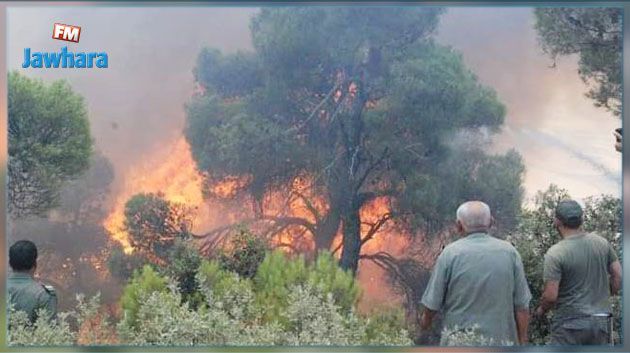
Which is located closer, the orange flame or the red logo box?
the red logo box

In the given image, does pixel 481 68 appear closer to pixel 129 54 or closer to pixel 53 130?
pixel 129 54

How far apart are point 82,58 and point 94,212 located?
3.23 feet

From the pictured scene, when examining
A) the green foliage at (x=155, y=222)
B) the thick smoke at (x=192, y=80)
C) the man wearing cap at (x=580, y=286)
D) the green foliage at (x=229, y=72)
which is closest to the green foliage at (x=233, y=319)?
the green foliage at (x=155, y=222)

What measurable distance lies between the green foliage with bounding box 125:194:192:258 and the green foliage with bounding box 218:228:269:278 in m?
0.30

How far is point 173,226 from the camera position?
7090mm

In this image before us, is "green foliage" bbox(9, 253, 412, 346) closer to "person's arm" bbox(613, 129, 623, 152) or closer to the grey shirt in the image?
the grey shirt

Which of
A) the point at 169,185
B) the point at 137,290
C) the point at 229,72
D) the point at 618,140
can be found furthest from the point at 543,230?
the point at 137,290

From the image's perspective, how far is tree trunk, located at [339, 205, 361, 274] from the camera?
7016mm

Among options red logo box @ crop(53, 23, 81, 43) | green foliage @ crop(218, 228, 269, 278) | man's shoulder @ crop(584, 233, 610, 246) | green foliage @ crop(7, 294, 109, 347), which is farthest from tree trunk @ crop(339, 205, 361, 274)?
red logo box @ crop(53, 23, 81, 43)

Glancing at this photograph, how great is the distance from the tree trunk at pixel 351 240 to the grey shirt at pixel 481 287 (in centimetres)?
56

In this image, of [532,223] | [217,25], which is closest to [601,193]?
[532,223]

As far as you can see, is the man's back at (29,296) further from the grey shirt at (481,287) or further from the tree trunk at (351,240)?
the grey shirt at (481,287)

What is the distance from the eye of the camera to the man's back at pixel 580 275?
692 centimetres

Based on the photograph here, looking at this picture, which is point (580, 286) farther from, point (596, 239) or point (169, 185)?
point (169, 185)
